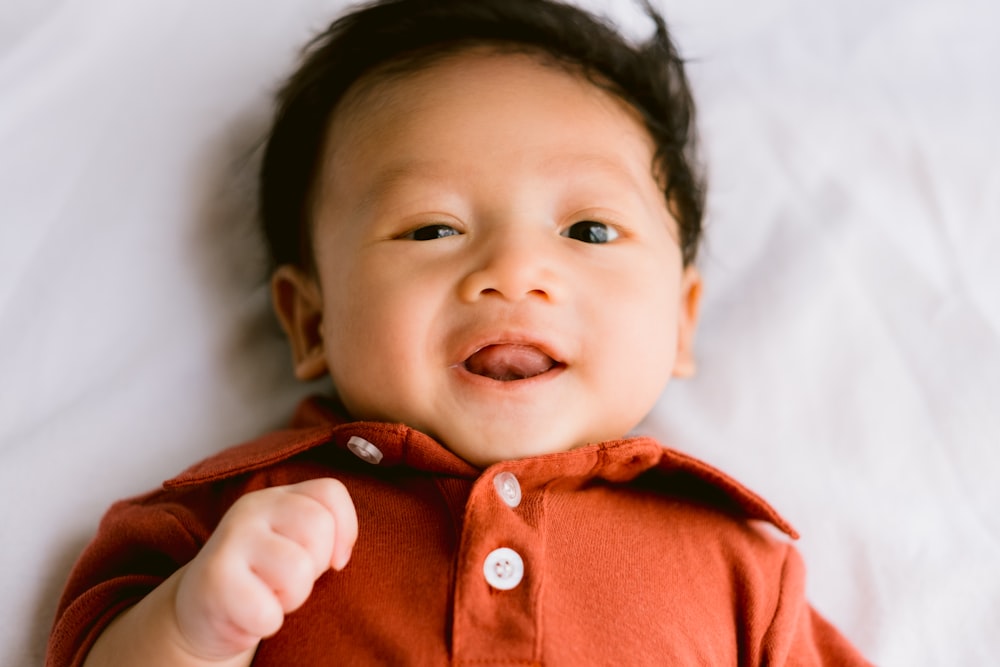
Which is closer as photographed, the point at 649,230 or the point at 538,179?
the point at 538,179

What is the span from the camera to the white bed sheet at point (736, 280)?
5.37ft

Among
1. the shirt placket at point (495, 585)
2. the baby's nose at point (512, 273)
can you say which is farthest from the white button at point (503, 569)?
the baby's nose at point (512, 273)

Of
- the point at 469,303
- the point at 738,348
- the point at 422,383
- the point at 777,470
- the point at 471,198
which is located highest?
the point at 471,198

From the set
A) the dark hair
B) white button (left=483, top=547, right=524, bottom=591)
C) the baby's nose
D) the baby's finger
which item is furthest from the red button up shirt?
the dark hair

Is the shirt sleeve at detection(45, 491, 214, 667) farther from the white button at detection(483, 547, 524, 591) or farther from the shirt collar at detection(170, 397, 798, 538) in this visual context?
the white button at detection(483, 547, 524, 591)

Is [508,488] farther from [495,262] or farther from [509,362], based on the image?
[495,262]

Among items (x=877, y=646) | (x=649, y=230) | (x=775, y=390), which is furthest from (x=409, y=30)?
(x=877, y=646)

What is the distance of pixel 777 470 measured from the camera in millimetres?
1743

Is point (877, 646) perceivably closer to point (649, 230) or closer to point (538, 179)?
point (649, 230)

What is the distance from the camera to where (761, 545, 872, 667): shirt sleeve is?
1.42 meters

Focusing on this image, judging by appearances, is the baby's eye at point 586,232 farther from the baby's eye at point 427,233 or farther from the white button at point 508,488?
the white button at point 508,488

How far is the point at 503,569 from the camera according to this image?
1.24 metres

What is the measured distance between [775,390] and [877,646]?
0.47 meters

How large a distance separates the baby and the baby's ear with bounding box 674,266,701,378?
0.14 meters
